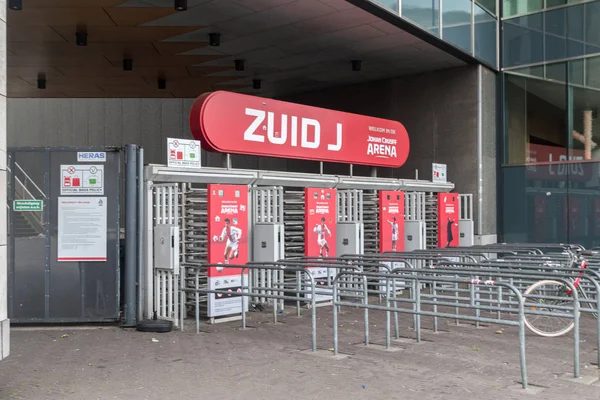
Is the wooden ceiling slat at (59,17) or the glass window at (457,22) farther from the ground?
the glass window at (457,22)

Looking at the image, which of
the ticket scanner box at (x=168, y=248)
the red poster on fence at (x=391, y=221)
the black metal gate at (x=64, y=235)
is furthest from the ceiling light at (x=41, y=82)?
the ticket scanner box at (x=168, y=248)

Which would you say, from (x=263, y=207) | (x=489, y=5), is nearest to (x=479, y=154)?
(x=489, y=5)

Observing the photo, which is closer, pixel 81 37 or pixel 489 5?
pixel 81 37

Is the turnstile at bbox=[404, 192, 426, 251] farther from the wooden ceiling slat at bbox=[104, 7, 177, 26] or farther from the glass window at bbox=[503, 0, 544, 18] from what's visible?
the wooden ceiling slat at bbox=[104, 7, 177, 26]

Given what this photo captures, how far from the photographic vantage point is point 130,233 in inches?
392

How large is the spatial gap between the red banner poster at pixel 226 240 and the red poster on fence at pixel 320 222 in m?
1.49

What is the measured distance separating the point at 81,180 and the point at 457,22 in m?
9.79

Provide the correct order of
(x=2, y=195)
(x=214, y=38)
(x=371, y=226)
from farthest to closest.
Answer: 1. (x=214, y=38)
2. (x=371, y=226)
3. (x=2, y=195)

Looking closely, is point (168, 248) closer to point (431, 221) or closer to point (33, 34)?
point (33, 34)

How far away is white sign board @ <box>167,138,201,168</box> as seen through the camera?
32.8 ft

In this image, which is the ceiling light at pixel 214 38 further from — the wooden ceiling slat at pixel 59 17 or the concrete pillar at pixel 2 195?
the concrete pillar at pixel 2 195

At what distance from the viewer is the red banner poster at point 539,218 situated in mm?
16781

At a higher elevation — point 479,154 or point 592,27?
point 592,27

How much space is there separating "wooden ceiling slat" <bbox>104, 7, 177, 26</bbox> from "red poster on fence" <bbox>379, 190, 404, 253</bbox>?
5484mm
